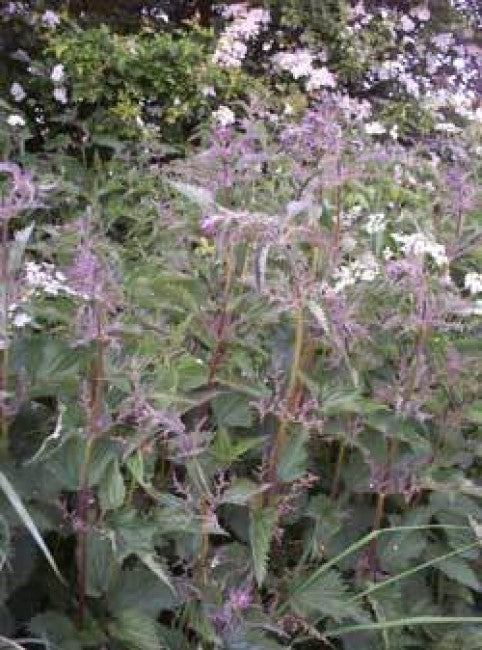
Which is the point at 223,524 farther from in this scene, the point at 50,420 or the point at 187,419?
the point at 50,420

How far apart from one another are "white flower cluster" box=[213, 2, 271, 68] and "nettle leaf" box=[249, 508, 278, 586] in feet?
10.6

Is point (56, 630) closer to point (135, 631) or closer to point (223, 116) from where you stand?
point (135, 631)

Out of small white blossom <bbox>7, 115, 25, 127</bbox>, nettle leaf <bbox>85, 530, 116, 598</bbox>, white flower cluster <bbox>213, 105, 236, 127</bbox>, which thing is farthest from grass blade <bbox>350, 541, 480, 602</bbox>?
small white blossom <bbox>7, 115, 25, 127</bbox>

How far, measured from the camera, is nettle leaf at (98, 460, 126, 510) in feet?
4.91

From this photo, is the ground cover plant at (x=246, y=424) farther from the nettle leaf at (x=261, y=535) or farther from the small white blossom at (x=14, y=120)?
the small white blossom at (x=14, y=120)

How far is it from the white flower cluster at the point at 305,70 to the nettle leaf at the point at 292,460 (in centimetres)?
332

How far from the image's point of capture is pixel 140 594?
1.59m

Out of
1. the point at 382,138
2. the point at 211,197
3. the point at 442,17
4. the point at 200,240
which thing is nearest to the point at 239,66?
the point at 382,138

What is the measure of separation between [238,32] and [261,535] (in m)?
3.62

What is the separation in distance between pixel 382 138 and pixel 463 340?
3051 millimetres

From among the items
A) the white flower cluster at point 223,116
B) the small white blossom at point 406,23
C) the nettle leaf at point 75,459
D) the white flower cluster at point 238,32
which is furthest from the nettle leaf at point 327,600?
the small white blossom at point 406,23

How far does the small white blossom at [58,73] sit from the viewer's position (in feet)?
14.5

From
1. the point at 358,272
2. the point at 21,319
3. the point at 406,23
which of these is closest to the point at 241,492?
the point at 21,319

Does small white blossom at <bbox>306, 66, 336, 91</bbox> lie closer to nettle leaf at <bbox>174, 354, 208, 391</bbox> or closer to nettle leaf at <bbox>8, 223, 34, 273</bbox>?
nettle leaf at <bbox>174, 354, 208, 391</bbox>
